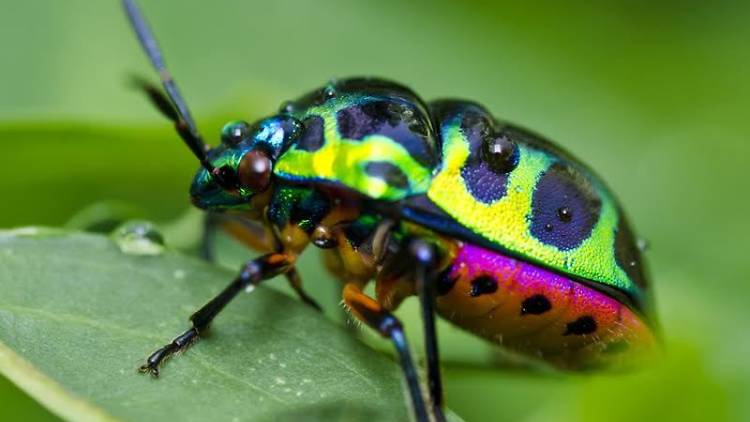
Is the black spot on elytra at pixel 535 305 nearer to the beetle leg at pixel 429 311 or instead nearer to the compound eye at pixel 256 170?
the beetle leg at pixel 429 311

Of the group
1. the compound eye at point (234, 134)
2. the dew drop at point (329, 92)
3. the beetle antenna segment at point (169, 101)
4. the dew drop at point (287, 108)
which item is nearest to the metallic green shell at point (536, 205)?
the dew drop at point (329, 92)

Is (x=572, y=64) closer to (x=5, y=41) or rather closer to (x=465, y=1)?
(x=465, y=1)

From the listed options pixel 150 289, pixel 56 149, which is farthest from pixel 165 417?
pixel 56 149

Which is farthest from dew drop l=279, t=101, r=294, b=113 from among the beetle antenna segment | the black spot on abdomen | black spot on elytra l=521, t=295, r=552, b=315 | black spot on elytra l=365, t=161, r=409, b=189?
black spot on elytra l=521, t=295, r=552, b=315

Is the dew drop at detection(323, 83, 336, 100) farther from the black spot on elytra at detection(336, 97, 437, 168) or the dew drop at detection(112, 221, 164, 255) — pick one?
the dew drop at detection(112, 221, 164, 255)

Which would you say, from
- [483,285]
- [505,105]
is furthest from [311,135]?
[505,105]
